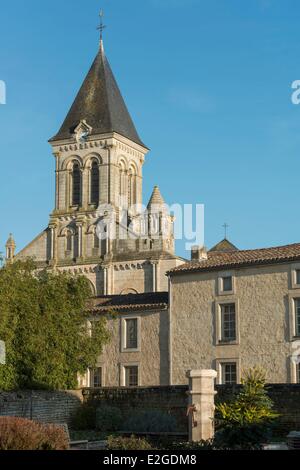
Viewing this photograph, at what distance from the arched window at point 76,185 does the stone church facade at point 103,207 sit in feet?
0.23

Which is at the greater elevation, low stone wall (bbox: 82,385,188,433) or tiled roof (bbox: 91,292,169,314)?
tiled roof (bbox: 91,292,169,314)

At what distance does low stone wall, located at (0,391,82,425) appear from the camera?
27.9m

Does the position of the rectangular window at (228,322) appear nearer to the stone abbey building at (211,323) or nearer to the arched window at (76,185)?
the stone abbey building at (211,323)

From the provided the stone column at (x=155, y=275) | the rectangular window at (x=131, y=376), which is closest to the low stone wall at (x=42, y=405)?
the rectangular window at (x=131, y=376)

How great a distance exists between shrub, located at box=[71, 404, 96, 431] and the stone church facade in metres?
25.1

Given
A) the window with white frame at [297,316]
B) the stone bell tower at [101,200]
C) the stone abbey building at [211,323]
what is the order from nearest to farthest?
the window with white frame at [297,316]
the stone abbey building at [211,323]
the stone bell tower at [101,200]

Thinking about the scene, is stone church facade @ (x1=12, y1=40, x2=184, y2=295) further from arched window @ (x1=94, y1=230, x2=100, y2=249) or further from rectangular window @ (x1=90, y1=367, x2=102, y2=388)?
rectangular window @ (x1=90, y1=367, x2=102, y2=388)

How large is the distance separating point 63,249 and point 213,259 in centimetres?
2737

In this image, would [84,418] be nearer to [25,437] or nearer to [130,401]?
[130,401]

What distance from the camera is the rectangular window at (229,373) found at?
3309 cm

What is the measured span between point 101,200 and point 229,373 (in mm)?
30420

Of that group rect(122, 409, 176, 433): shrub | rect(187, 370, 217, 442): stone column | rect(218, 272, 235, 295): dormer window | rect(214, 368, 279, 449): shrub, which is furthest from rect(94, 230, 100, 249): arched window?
rect(214, 368, 279, 449): shrub

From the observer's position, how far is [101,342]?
1335 inches

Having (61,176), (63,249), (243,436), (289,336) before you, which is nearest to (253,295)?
(289,336)
